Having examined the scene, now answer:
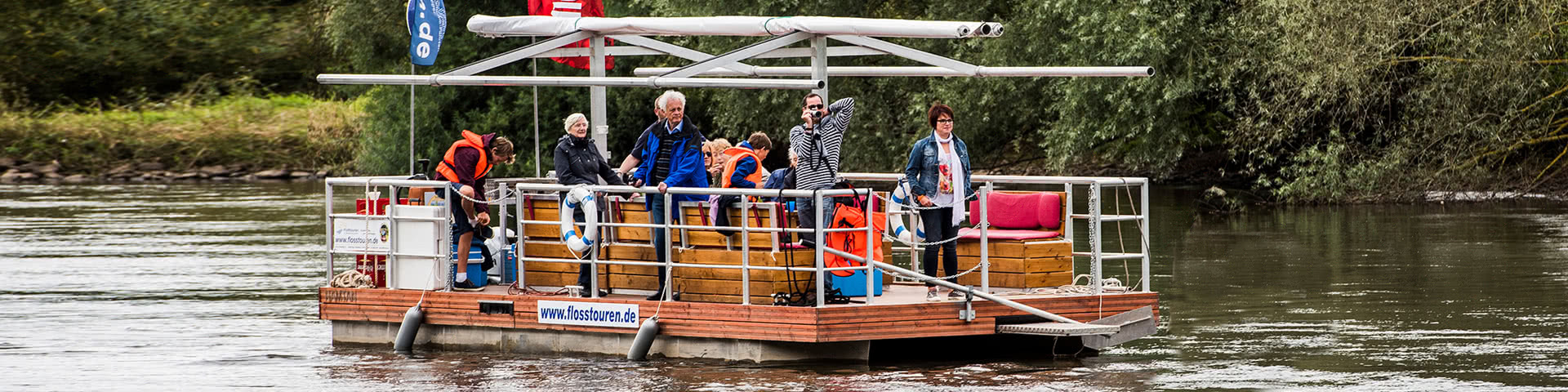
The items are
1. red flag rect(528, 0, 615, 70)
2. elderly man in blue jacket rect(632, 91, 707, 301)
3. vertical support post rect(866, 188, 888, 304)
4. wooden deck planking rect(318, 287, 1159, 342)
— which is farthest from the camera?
red flag rect(528, 0, 615, 70)

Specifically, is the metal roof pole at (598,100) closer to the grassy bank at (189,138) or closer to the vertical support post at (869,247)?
the vertical support post at (869,247)

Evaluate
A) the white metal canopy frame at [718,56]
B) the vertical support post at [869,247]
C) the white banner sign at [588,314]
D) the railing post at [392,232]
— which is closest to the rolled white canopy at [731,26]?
the white metal canopy frame at [718,56]

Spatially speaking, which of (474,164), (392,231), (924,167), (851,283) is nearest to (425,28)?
(474,164)

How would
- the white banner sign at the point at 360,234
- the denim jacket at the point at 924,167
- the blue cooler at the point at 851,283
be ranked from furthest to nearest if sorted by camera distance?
the white banner sign at the point at 360,234 → the denim jacket at the point at 924,167 → the blue cooler at the point at 851,283

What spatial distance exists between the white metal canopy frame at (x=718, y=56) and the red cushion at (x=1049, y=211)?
0.86 meters

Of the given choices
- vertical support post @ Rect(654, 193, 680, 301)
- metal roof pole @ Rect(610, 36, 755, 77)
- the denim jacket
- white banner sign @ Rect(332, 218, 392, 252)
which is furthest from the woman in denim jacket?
white banner sign @ Rect(332, 218, 392, 252)

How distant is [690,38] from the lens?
42.2 m

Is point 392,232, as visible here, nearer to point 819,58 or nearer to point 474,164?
point 474,164

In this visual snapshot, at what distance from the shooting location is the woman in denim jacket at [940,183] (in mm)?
14125

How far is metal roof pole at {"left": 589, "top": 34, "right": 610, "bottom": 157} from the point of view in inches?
611

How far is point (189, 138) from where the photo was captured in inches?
2130

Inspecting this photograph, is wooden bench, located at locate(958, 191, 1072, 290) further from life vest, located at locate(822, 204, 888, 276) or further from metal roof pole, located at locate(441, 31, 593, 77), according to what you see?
metal roof pole, located at locate(441, 31, 593, 77)

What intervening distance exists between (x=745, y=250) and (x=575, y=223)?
151 centimetres

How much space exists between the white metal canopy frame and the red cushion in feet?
2.81
